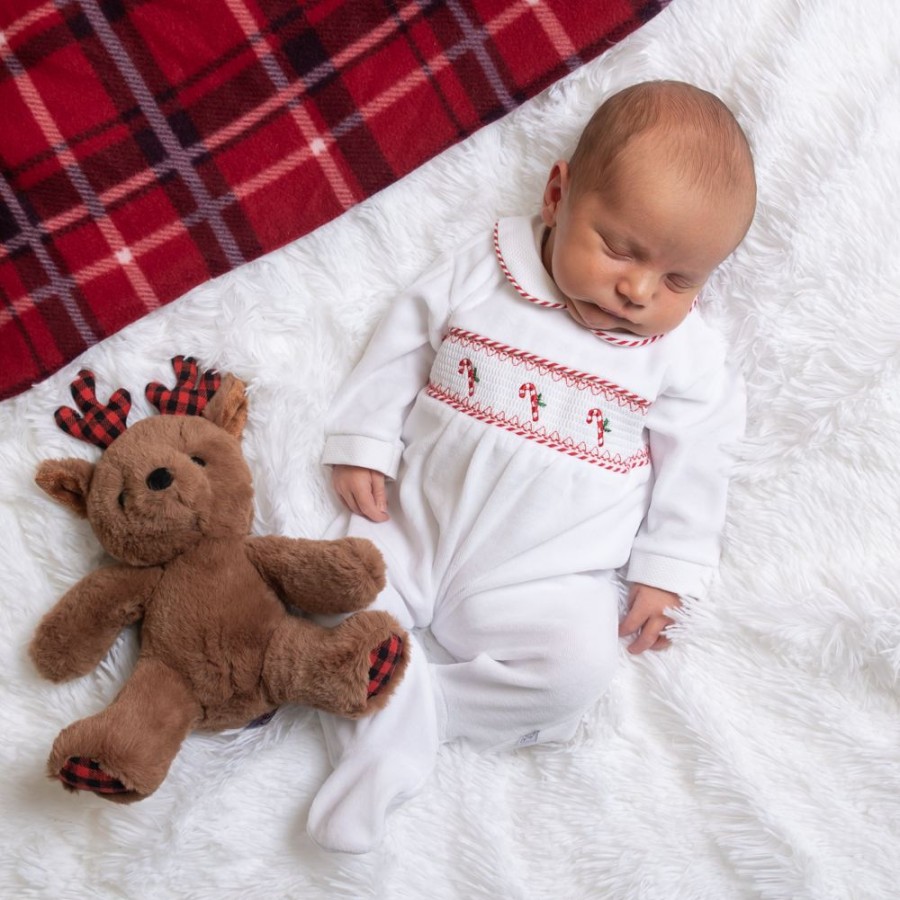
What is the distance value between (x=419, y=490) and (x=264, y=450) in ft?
0.68

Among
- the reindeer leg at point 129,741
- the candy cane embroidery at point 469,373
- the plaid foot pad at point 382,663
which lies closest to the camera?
the reindeer leg at point 129,741

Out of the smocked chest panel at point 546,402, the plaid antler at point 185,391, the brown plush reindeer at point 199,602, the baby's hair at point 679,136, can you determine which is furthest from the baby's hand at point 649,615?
the plaid antler at point 185,391

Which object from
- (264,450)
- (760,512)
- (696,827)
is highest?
(264,450)

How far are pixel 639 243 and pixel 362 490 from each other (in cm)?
47

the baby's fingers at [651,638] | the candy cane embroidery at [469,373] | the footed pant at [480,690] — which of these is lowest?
the baby's fingers at [651,638]

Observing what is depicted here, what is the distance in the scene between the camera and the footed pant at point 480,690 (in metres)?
1.23

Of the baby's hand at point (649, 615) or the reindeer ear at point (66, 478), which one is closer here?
the reindeer ear at point (66, 478)

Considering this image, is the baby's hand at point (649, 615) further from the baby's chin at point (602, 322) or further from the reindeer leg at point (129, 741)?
the reindeer leg at point (129, 741)

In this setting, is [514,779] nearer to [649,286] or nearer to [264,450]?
[264,450]

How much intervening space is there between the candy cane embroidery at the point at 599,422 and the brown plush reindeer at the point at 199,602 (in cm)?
32

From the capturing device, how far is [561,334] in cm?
129

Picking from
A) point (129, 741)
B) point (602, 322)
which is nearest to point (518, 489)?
point (602, 322)

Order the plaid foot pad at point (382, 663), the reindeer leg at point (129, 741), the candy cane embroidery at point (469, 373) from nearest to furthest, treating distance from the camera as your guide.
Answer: the reindeer leg at point (129, 741)
the plaid foot pad at point (382, 663)
the candy cane embroidery at point (469, 373)

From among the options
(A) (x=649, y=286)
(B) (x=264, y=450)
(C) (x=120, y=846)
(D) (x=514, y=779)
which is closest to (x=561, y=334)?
(A) (x=649, y=286)
